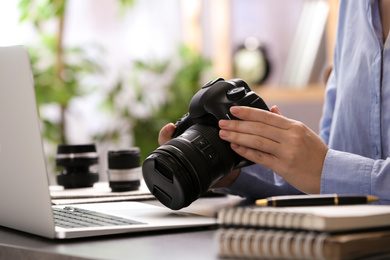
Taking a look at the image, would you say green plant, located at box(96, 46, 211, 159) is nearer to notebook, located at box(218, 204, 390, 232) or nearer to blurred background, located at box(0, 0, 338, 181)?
blurred background, located at box(0, 0, 338, 181)

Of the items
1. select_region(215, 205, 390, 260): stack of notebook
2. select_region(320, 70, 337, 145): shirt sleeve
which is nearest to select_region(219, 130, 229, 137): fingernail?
select_region(215, 205, 390, 260): stack of notebook

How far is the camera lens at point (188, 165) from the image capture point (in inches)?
37.3

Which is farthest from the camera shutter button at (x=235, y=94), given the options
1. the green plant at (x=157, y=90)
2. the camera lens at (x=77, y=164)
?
the green plant at (x=157, y=90)

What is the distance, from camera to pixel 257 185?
1230mm

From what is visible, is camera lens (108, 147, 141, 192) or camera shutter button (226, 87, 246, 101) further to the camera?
camera lens (108, 147, 141, 192)

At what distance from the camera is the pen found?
2.32 feet

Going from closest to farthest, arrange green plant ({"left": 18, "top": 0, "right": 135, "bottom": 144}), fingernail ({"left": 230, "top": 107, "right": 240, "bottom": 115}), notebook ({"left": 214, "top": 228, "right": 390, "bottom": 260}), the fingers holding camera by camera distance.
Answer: notebook ({"left": 214, "top": 228, "right": 390, "bottom": 260}) → fingernail ({"left": 230, "top": 107, "right": 240, "bottom": 115}) → the fingers holding camera → green plant ({"left": 18, "top": 0, "right": 135, "bottom": 144})

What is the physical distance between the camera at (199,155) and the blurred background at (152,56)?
6.20 feet

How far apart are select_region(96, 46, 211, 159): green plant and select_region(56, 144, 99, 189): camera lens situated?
166cm

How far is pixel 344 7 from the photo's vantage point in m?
1.42

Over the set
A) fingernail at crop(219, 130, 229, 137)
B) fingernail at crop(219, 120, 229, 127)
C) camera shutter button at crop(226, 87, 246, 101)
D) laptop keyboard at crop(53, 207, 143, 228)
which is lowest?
laptop keyboard at crop(53, 207, 143, 228)

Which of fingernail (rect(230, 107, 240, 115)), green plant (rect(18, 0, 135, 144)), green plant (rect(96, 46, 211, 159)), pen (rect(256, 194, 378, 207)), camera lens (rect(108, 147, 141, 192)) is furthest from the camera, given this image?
green plant (rect(96, 46, 211, 159))

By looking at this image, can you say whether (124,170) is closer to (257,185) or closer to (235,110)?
(257,185)

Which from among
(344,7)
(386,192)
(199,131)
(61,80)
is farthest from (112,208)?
(61,80)
